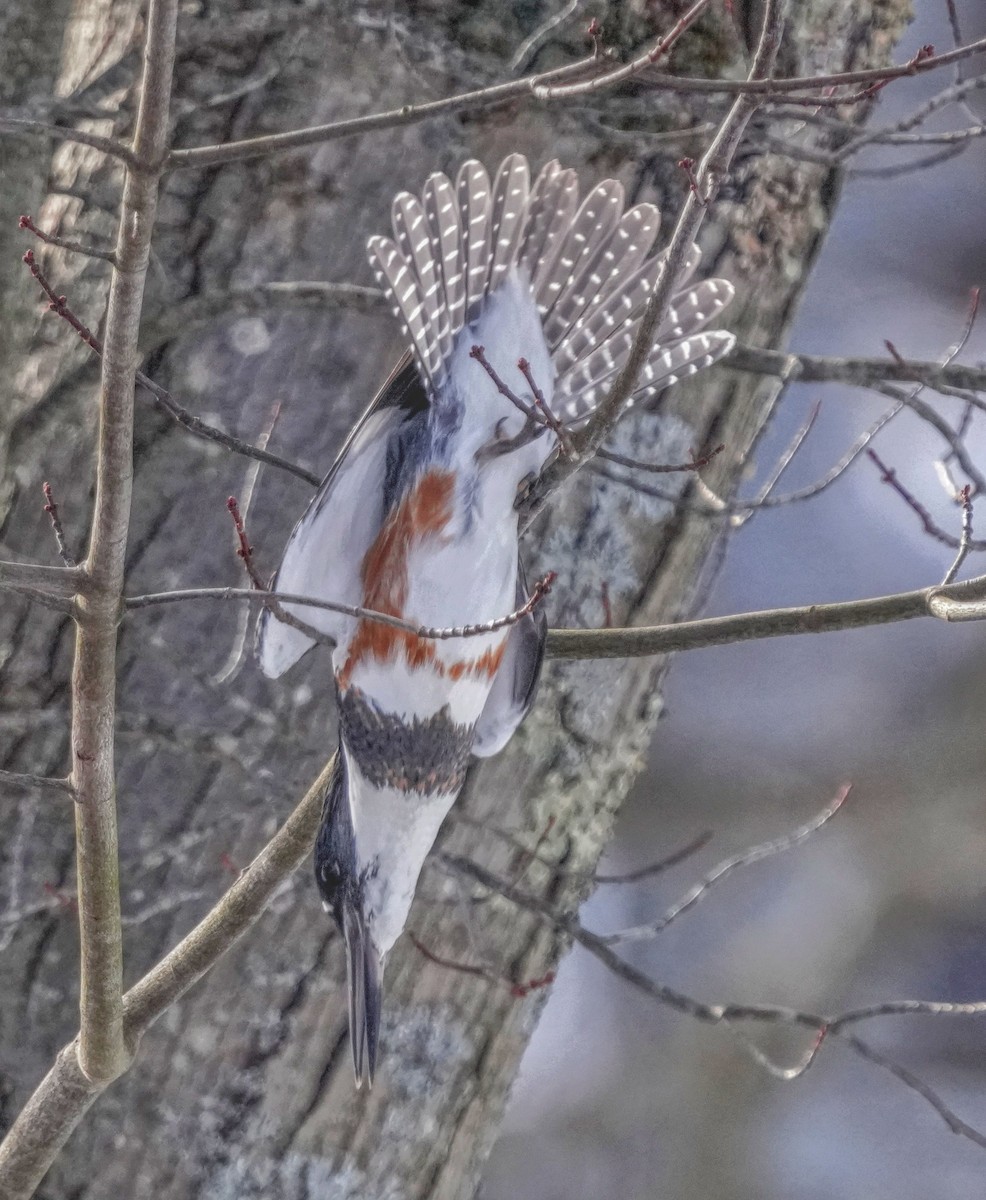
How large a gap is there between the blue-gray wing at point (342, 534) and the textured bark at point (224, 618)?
0.85 feet

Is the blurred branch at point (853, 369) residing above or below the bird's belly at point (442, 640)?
above

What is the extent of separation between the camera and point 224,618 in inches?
89.8

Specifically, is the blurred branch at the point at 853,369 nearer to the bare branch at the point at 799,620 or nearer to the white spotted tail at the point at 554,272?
the white spotted tail at the point at 554,272

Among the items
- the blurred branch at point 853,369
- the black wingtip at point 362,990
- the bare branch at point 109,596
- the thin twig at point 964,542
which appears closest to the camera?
the bare branch at point 109,596

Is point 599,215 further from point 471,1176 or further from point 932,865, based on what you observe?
point 932,865

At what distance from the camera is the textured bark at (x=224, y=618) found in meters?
2.22

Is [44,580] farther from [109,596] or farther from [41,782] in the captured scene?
[41,782]

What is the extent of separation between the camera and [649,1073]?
5160 millimetres

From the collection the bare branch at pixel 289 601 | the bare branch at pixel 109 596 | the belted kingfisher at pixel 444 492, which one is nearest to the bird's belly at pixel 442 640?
the belted kingfisher at pixel 444 492

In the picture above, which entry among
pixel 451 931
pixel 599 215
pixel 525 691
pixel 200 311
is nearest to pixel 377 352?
pixel 200 311

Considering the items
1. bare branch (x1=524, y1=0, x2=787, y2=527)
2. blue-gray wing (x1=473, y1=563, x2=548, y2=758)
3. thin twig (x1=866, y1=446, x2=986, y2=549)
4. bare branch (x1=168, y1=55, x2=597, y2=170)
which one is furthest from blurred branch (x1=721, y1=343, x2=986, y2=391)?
bare branch (x1=168, y1=55, x2=597, y2=170)

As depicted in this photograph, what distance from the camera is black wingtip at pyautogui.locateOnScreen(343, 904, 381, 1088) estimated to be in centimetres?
209

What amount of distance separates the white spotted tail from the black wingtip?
0.81 meters

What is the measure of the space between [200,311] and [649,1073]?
384 centimetres
